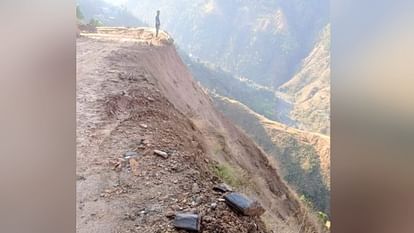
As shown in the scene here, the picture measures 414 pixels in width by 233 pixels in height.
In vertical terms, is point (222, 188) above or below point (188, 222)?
above

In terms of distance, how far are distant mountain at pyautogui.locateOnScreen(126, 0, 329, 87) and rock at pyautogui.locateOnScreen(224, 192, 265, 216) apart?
0.53 meters

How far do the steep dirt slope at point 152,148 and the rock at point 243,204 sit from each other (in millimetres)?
30

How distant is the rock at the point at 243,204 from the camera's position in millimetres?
2009

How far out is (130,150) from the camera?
6.73 feet

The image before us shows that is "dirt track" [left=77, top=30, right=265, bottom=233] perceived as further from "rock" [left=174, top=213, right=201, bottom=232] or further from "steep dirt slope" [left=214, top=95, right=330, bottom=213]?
"steep dirt slope" [left=214, top=95, right=330, bottom=213]

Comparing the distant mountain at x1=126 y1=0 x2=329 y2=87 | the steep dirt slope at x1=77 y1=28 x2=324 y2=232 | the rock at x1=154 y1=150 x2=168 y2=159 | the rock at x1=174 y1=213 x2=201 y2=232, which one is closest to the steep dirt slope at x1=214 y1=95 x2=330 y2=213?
the steep dirt slope at x1=77 y1=28 x2=324 y2=232

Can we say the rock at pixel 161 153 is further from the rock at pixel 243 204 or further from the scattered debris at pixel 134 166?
the rock at pixel 243 204

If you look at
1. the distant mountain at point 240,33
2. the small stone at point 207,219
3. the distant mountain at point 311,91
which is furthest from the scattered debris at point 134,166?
the distant mountain at point 311,91

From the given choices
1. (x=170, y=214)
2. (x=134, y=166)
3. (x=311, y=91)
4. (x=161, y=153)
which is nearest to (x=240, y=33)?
(x=311, y=91)

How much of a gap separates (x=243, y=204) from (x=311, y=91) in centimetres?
60

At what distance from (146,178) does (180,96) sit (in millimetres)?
423

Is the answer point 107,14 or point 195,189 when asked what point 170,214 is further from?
point 107,14

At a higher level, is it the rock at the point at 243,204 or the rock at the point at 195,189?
the rock at the point at 195,189
